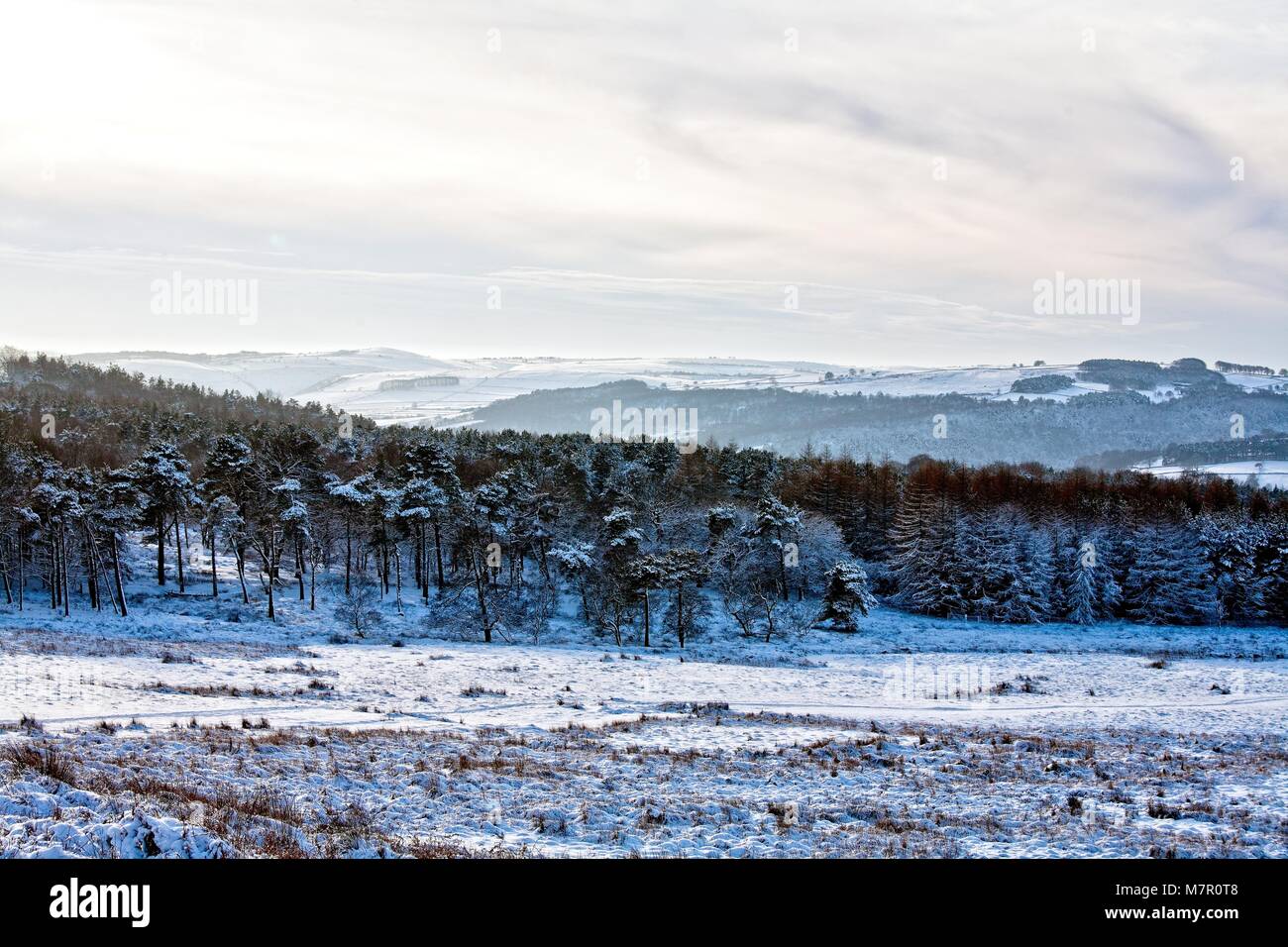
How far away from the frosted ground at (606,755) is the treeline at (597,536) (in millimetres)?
15325

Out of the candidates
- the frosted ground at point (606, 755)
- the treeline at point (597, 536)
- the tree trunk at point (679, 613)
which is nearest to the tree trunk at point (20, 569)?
the treeline at point (597, 536)

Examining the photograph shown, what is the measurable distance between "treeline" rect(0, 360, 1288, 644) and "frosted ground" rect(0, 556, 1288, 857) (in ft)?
50.3

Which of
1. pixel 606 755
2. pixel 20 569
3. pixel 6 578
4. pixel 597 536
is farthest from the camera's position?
pixel 597 536

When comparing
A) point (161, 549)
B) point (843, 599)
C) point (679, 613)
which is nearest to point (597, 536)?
point (679, 613)

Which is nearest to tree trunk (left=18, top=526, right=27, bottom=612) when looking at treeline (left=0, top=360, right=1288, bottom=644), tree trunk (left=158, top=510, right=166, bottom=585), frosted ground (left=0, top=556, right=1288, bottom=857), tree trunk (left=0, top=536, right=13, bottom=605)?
treeline (left=0, top=360, right=1288, bottom=644)

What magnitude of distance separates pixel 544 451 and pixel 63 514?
176 ft

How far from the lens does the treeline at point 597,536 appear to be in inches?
2346

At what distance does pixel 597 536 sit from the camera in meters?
72.9

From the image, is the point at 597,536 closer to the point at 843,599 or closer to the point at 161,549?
the point at 843,599

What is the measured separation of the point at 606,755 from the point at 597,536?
175 ft

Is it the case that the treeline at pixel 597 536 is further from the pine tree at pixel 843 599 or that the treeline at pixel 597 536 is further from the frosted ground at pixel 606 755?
the frosted ground at pixel 606 755

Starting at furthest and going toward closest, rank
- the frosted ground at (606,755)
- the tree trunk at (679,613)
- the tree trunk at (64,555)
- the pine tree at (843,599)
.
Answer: the pine tree at (843,599)
the tree trunk at (679,613)
the tree trunk at (64,555)
the frosted ground at (606,755)

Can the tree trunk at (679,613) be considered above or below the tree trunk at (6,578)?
below
